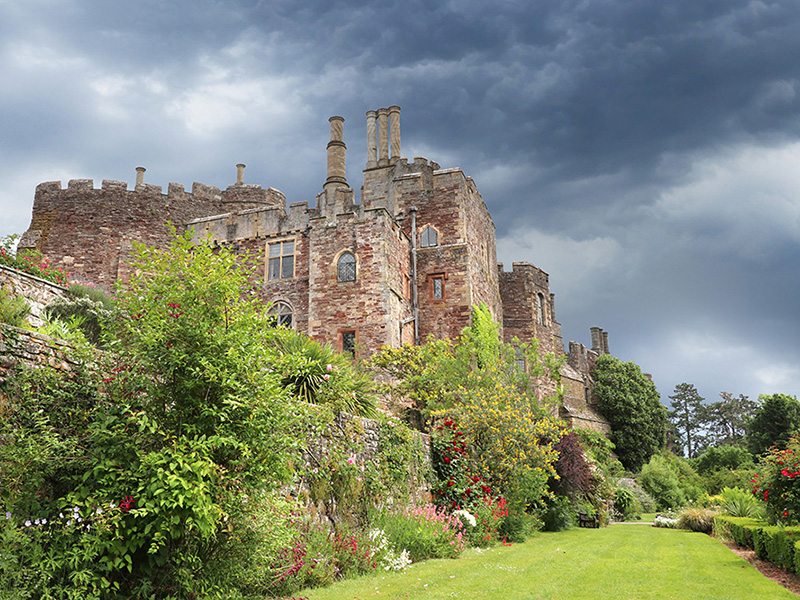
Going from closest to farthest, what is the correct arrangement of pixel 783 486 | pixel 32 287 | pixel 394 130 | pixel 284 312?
1. pixel 783 486
2. pixel 32 287
3. pixel 284 312
4. pixel 394 130

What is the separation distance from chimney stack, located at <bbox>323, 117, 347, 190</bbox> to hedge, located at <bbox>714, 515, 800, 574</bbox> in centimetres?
1923

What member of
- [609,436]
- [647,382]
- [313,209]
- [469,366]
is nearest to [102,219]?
[313,209]

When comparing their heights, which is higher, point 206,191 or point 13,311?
point 206,191

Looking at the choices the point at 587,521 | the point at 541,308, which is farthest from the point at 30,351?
the point at 541,308

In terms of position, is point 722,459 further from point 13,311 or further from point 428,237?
point 13,311

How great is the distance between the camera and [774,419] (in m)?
36.1

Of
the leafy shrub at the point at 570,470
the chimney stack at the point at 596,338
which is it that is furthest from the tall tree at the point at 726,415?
the leafy shrub at the point at 570,470

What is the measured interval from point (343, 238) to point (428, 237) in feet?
14.3

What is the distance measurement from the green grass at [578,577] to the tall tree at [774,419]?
26132mm

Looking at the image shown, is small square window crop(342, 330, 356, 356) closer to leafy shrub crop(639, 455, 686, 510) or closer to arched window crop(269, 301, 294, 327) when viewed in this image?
arched window crop(269, 301, 294, 327)

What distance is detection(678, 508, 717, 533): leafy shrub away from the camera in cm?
1783

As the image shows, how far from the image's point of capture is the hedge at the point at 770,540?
999cm

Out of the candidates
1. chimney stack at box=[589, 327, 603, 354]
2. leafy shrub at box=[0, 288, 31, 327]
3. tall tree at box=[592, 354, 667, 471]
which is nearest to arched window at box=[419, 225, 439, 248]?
leafy shrub at box=[0, 288, 31, 327]

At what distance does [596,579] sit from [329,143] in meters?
22.2
